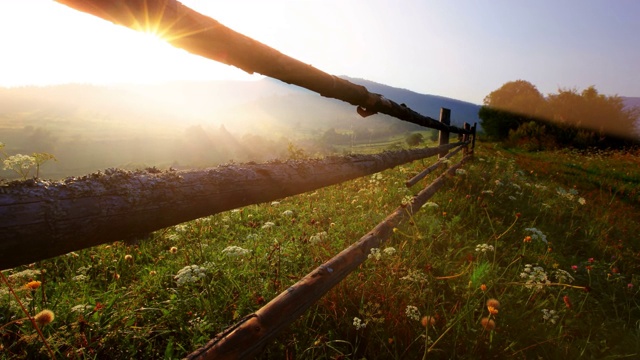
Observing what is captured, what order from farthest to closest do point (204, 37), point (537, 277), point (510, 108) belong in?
point (510, 108) → point (537, 277) → point (204, 37)

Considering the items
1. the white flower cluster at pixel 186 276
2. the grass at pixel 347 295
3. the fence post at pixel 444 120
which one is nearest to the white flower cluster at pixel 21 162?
the grass at pixel 347 295

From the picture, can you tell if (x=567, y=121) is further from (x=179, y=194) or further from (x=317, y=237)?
(x=179, y=194)

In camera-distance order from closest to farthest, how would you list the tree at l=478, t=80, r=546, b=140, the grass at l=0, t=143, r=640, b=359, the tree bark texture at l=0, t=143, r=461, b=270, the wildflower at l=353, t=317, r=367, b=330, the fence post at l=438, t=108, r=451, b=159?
the tree bark texture at l=0, t=143, r=461, b=270
the wildflower at l=353, t=317, r=367, b=330
the grass at l=0, t=143, r=640, b=359
the fence post at l=438, t=108, r=451, b=159
the tree at l=478, t=80, r=546, b=140

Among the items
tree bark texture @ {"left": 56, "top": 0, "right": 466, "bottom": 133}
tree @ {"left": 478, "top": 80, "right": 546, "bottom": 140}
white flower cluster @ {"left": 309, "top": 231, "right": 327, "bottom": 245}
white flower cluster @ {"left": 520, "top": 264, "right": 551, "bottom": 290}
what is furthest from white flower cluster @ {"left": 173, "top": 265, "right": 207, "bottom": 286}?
tree @ {"left": 478, "top": 80, "right": 546, "bottom": 140}

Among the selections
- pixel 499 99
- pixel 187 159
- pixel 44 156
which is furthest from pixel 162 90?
pixel 44 156

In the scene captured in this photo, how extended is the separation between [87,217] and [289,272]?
235 cm

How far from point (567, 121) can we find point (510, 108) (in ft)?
22.6

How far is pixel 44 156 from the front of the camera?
2.76 meters

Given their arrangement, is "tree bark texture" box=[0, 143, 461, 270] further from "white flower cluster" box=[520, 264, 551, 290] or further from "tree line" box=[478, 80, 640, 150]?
"tree line" box=[478, 80, 640, 150]

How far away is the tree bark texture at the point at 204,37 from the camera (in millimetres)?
854

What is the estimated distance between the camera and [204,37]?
3.53 feet

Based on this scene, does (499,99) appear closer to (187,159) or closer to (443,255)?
(443,255)

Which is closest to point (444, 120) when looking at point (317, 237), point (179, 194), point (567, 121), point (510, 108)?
point (317, 237)

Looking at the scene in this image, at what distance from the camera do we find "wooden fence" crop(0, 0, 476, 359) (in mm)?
622
